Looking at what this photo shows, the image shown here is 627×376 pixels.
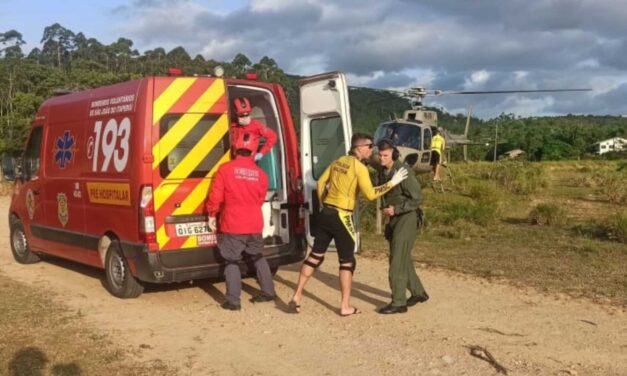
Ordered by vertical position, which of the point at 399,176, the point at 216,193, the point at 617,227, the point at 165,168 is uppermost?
the point at 165,168

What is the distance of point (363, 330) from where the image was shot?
616 cm

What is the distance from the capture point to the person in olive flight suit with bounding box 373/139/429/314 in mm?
6727

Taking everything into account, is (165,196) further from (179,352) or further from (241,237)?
(179,352)

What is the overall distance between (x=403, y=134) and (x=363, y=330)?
14584mm

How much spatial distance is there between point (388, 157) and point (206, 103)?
2064 mm

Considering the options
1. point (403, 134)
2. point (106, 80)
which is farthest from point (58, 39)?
point (403, 134)

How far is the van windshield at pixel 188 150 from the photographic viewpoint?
22.8ft

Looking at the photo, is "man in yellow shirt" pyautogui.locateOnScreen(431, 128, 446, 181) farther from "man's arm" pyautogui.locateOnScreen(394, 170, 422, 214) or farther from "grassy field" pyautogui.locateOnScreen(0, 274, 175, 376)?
"grassy field" pyautogui.locateOnScreen(0, 274, 175, 376)

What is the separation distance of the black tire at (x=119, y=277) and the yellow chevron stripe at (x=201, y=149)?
112cm

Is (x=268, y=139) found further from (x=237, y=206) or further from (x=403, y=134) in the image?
(x=403, y=134)

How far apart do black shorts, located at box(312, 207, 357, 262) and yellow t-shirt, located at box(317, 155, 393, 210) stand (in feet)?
0.29

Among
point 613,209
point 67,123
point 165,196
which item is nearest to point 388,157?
point 165,196

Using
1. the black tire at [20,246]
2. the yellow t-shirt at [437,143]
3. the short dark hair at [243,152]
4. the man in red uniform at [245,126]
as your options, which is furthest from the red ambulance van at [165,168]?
the yellow t-shirt at [437,143]

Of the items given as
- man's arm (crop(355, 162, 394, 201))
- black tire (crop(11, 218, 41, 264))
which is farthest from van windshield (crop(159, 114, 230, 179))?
black tire (crop(11, 218, 41, 264))
